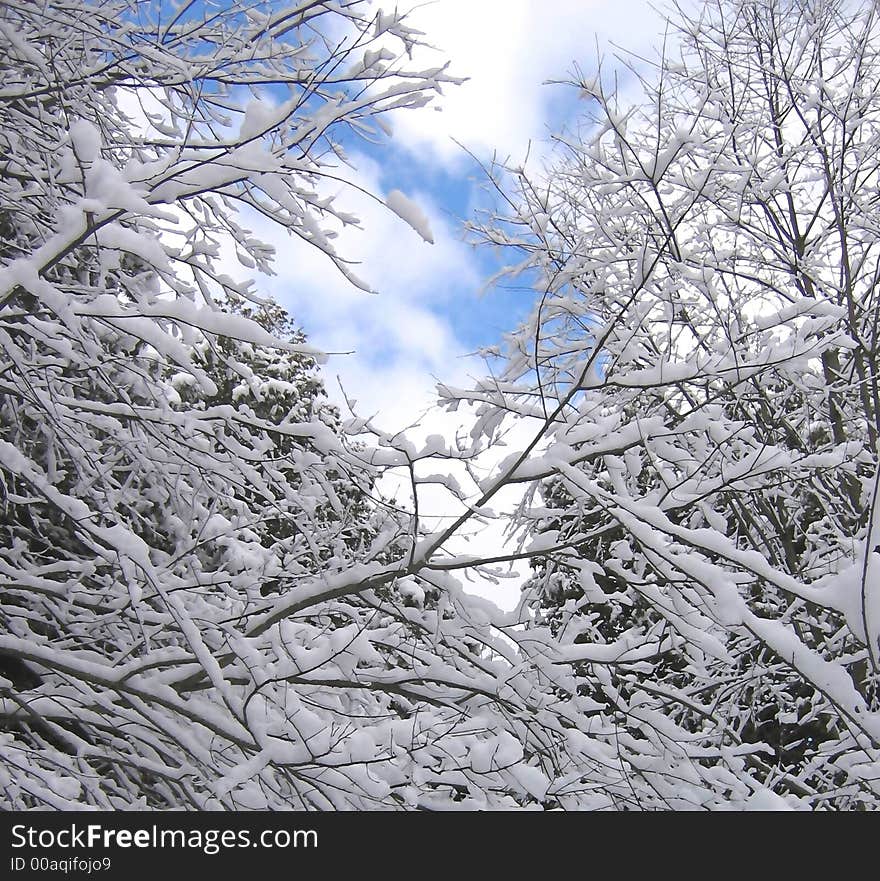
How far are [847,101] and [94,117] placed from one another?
3.93 meters

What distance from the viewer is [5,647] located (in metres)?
2.53

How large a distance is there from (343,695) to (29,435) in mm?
2456

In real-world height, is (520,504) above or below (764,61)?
below

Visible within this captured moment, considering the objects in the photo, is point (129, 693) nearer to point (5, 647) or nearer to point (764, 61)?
point (5, 647)

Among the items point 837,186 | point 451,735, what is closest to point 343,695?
point 451,735

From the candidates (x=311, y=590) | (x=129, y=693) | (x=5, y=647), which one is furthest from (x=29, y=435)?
(x=311, y=590)

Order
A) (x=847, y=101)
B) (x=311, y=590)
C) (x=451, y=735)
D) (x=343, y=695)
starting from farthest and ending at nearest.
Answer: (x=847, y=101) → (x=343, y=695) → (x=451, y=735) → (x=311, y=590)

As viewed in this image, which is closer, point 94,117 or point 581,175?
point 94,117

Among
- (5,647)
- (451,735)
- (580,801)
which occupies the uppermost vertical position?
(5,647)

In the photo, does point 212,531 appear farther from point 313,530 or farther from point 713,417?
point 713,417

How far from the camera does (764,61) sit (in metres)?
5.01

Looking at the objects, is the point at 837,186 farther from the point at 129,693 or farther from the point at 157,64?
the point at 129,693

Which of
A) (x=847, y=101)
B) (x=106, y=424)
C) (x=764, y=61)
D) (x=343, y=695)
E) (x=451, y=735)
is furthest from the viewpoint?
(x=764, y=61)

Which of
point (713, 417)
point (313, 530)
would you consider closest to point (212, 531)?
point (313, 530)
